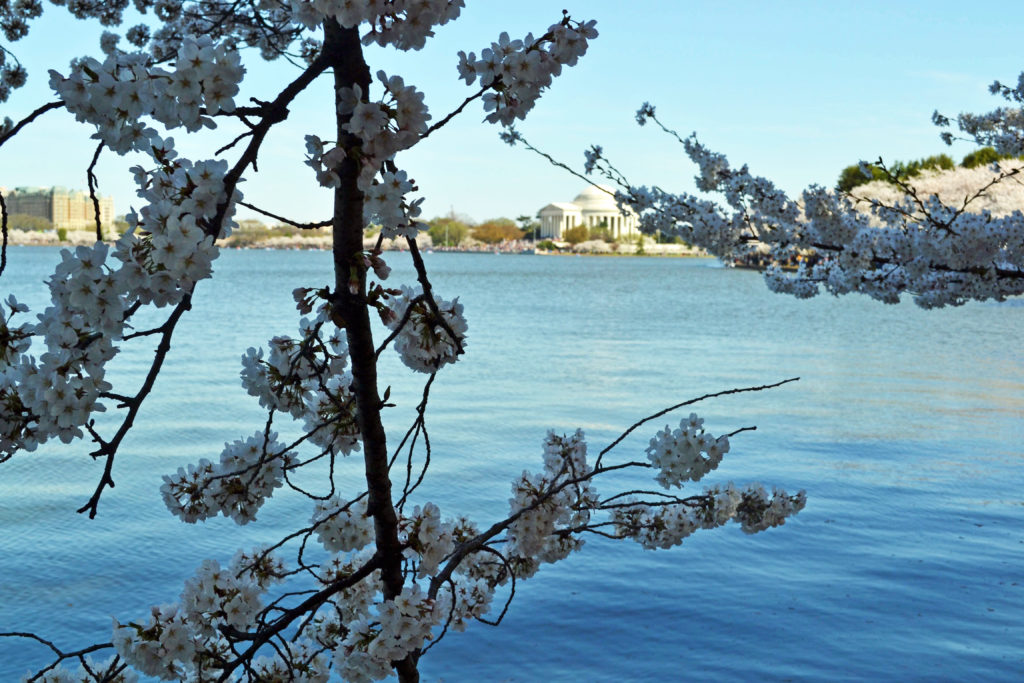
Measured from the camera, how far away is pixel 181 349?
15.8 metres

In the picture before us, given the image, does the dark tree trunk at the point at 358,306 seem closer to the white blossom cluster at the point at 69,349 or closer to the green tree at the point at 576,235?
the white blossom cluster at the point at 69,349

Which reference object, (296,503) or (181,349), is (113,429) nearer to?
(296,503)

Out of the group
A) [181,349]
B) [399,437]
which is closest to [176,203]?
[399,437]

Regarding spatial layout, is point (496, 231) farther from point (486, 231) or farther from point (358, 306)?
point (358, 306)

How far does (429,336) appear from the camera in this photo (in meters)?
1.62

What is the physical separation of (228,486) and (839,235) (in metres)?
4.52

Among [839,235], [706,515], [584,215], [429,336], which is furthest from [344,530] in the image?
[584,215]

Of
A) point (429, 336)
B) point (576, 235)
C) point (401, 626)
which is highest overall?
point (576, 235)

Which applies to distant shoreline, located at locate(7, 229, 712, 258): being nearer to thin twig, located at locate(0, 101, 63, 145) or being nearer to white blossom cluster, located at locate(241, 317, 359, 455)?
white blossom cluster, located at locate(241, 317, 359, 455)

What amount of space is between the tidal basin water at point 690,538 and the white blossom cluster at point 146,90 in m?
3.63

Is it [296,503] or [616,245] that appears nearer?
[296,503]

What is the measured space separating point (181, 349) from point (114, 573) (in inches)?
430

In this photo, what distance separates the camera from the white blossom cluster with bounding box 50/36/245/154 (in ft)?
3.90

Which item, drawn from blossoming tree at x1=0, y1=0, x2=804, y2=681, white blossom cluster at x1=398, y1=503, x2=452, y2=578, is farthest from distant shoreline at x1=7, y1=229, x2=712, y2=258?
white blossom cluster at x1=398, y1=503, x2=452, y2=578
